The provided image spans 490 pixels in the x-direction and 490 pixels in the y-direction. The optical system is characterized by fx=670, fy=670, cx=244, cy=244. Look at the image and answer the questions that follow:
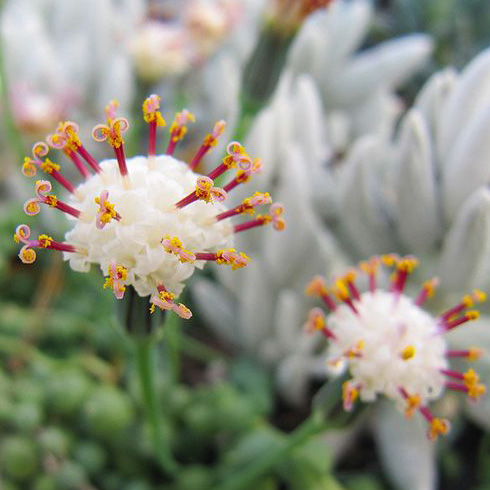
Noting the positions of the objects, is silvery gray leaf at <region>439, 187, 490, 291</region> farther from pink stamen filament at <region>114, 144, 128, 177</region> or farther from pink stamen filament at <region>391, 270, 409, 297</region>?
pink stamen filament at <region>114, 144, 128, 177</region>

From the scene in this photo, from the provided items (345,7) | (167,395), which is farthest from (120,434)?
(345,7)

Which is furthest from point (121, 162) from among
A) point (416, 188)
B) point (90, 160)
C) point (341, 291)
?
point (416, 188)

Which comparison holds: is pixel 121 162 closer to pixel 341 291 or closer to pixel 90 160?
pixel 90 160

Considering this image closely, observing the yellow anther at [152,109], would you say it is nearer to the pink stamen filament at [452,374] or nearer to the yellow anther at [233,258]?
the yellow anther at [233,258]

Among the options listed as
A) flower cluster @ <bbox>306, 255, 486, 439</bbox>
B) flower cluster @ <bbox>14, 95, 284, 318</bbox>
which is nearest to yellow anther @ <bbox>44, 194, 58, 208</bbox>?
flower cluster @ <bbox>14, 95, 284, 318</bbox>

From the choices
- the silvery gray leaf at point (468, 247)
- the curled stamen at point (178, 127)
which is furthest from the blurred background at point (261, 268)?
the curled stamen at point (178, 127)

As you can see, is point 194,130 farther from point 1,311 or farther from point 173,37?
point 1,311
